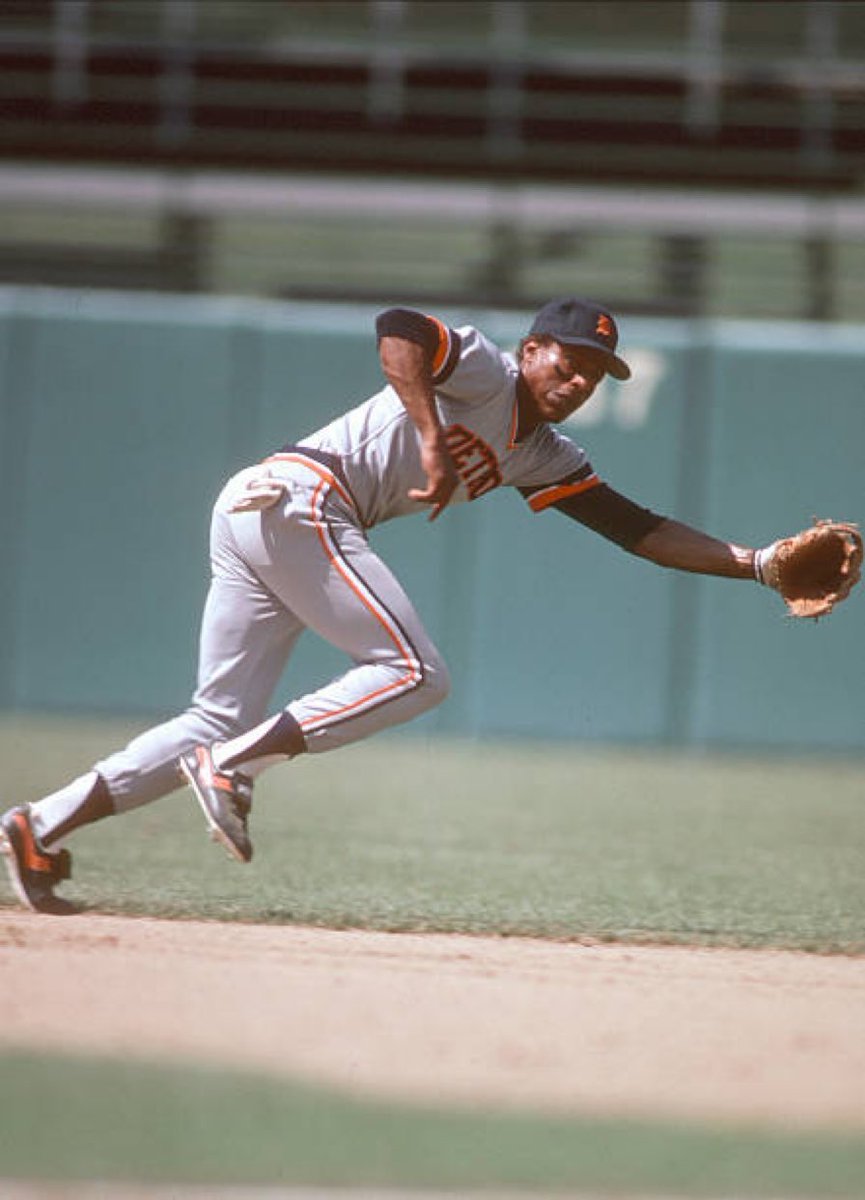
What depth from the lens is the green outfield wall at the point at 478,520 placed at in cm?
1105

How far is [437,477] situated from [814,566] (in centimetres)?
136

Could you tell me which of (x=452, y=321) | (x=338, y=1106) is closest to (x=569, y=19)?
(x=452, y=321)

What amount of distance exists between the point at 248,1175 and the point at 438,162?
13081mm

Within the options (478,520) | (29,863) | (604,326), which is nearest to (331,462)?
(604,326)

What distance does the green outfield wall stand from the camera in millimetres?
11055

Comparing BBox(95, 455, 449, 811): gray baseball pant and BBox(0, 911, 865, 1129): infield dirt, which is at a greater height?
BBox(95, 455, 449, 811): gray baseball pant

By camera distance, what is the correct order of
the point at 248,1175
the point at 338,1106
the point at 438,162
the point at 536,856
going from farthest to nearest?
the point at 438,162, the point at 536,856, the point at 338,1106, the point at 248,1175

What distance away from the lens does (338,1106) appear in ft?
9.84

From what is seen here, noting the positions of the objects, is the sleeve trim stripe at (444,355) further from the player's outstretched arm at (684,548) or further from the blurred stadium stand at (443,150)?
the blurred stadium stand at (443,150)

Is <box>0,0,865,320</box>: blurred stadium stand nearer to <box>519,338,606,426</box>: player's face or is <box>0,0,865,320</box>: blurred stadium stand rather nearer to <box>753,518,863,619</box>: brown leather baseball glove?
<box>753,518,863,619</box>: brown leather baseball glove

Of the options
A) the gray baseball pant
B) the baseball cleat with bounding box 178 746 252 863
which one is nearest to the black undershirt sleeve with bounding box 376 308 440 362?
the gray baseball pant

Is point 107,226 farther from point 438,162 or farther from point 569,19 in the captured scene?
point 569,19

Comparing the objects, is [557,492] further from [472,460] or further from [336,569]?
[336,569]

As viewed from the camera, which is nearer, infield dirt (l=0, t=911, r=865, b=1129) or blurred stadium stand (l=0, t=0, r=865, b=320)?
infield dirt (l=0, t=911, r=865, b=1129)
